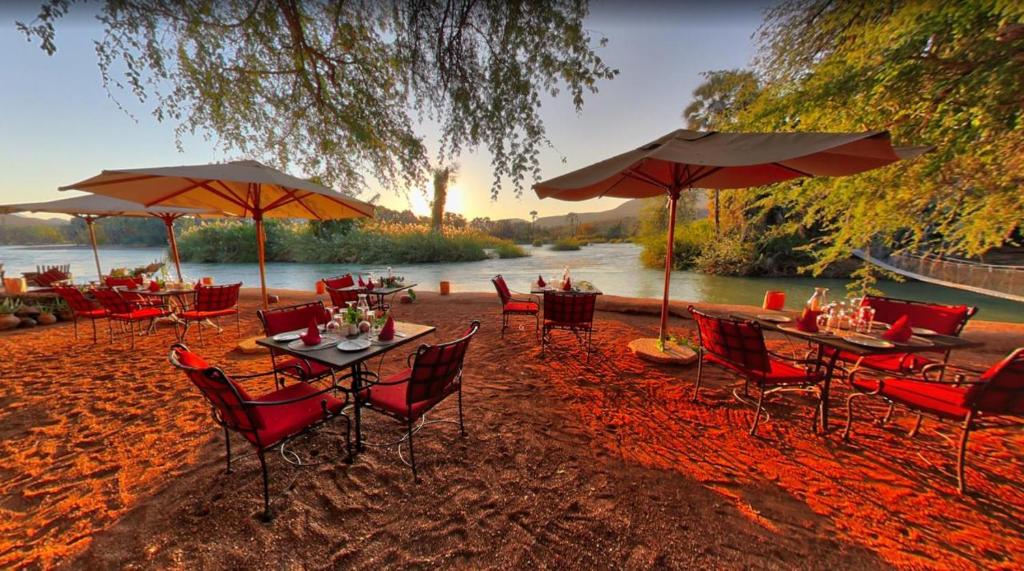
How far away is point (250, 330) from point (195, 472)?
4.31 meters

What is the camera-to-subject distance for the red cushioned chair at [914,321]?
292 cm

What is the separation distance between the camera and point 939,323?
3.14 m

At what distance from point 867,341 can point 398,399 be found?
3512mm

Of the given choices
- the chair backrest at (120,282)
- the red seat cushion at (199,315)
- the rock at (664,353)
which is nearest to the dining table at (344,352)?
the rock at (664,353)

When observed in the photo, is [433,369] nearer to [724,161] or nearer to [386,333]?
[386,333]

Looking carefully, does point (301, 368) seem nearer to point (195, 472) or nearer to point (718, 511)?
point (195, 472)

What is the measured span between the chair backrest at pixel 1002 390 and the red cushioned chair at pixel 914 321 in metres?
0.79

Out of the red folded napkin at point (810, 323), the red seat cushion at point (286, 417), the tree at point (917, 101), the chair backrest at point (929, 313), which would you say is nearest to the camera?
the red seat cushion at point (286, 417)

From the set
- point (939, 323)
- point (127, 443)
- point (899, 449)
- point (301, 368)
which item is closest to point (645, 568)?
point (899, 449)

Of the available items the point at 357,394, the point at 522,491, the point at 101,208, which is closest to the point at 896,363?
the point at 522,491

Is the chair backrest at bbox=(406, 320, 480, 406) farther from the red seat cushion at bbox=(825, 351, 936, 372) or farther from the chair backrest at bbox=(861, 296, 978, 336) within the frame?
the chair backrest at bbox=(861, 296, 978, 336)

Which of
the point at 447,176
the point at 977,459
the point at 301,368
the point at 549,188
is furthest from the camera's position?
the point at 447,176

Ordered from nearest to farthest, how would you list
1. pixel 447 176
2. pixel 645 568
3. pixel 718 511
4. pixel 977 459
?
pixel 645 568, pixel 718 511, pixel 977 459, pixel 447 176

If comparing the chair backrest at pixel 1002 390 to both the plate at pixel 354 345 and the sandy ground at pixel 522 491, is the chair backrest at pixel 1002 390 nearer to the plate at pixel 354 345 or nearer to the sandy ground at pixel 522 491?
the sandy ground at pixel 522 491
